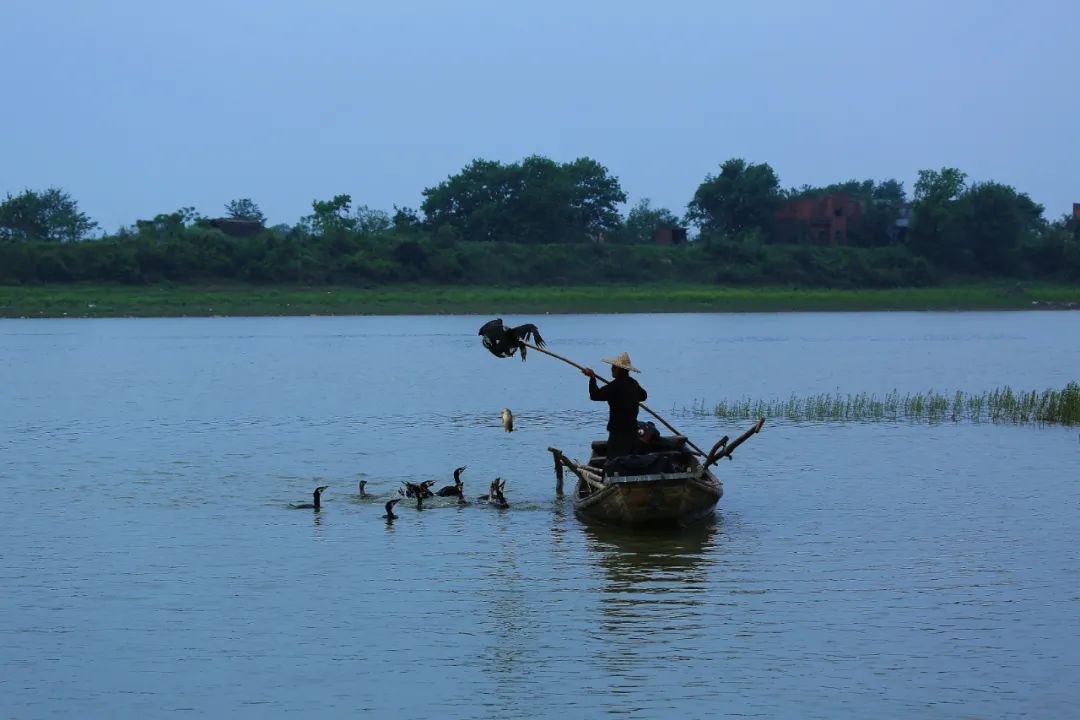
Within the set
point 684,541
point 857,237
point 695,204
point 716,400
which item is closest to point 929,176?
point 857,237

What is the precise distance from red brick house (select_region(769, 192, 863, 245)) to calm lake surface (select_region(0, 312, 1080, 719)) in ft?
218

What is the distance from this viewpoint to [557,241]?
89.0 m

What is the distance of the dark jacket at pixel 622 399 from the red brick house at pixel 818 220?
7947cm

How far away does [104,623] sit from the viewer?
12.1m

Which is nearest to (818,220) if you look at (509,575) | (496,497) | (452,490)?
(452,490)

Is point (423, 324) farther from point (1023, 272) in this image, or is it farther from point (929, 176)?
point (929, 176)

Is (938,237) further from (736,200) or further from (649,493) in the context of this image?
(649,493)

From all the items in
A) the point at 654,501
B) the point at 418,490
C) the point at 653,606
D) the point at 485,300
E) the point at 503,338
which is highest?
the point at 485,300

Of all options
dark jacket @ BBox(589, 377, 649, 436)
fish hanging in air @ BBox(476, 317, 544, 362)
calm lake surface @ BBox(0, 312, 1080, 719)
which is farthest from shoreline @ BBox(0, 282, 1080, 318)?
dark jacket @ BBox(589, 377, 649, 436)

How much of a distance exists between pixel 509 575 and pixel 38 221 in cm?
7664

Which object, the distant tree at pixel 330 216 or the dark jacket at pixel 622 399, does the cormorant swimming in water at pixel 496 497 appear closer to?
the dark jacket at pixel 622 399

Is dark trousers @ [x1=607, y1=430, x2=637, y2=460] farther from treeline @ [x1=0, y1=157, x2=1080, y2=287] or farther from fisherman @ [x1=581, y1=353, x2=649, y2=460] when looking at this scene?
treeline @ [x1=0, y1=157, x2=1080, y2=287]

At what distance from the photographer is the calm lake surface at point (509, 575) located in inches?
404

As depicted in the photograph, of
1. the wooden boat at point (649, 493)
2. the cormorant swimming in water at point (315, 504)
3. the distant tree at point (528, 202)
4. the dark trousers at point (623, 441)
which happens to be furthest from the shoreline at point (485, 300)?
the wooden boat at point (649, 493)
